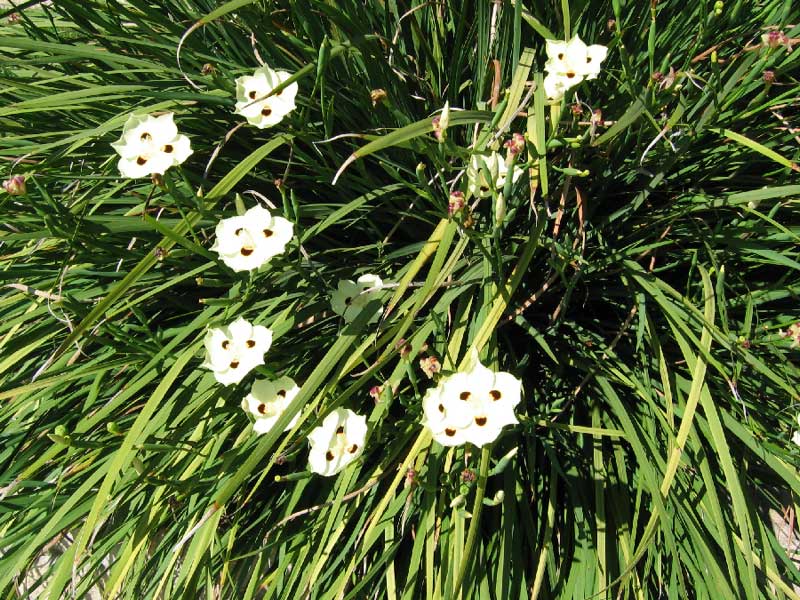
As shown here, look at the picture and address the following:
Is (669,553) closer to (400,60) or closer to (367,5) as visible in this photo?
(400,60)

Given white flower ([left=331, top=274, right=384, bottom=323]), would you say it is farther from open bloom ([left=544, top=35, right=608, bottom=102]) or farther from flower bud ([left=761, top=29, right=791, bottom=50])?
flower bud ([left=761, top=29, right=791, bottom=50])

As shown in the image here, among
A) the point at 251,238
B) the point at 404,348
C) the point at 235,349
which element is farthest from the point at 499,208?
the point at 235,349

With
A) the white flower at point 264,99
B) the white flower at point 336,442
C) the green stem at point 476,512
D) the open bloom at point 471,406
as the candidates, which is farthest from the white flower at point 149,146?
the green stem at point 476,512

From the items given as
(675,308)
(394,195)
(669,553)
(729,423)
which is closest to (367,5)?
(394,195)

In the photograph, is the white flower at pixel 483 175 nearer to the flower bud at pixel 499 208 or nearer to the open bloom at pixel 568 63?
the flower bud at pixel 499 208

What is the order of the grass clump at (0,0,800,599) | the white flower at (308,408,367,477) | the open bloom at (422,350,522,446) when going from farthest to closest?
1. the grass clump at (0,0,800,599)
2. the white flower at (308,408,367,477)
3. the open bloom at (422,350,522,446)

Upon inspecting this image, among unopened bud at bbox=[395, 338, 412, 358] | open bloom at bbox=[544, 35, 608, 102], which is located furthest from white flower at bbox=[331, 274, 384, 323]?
open bloom at bbox=[544, 35, 608, 102]

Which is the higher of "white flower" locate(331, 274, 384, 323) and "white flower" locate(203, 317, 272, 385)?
"white flower" locate(331, 274, 384, 323)
